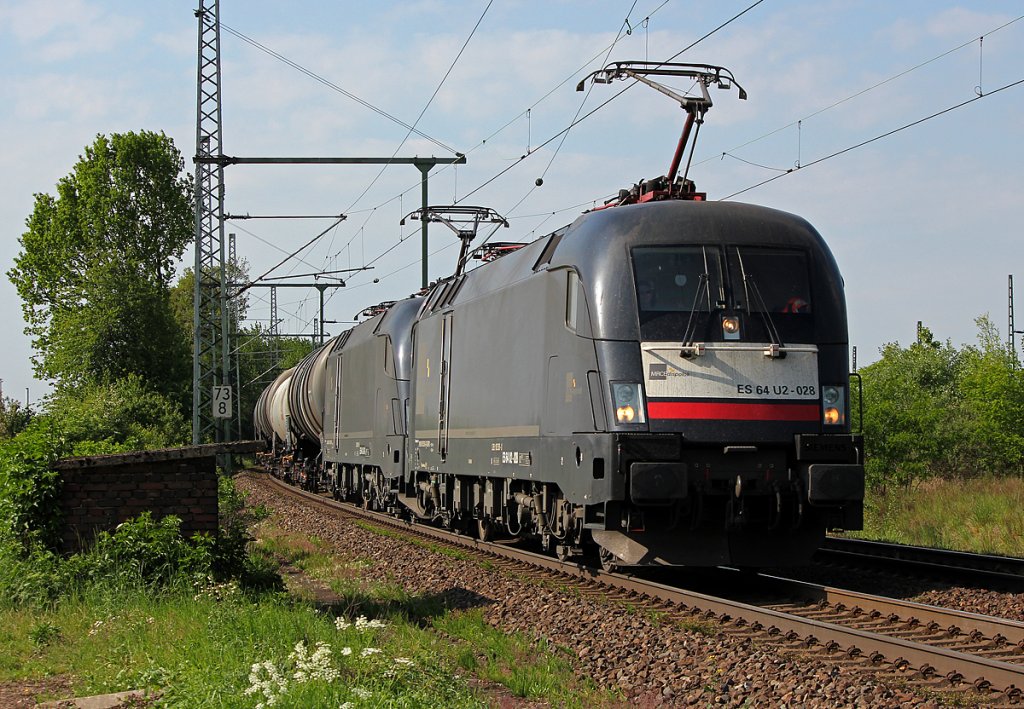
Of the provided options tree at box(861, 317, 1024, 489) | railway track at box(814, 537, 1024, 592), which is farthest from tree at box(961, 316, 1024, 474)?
railway track at box(814, 537, 1024, 592)

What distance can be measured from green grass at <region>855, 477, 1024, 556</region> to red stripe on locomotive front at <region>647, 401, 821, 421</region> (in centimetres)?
567

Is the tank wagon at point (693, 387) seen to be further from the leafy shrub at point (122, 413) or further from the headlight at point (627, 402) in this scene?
the leafy shrub at point (122, 413)

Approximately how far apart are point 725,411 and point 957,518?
26.4 ft

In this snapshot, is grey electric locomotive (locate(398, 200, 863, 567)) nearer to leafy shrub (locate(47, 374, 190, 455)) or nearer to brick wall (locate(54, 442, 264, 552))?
brick wall (locate(54, 442, 264, 552))

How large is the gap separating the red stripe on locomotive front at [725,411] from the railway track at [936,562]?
2285 millimetres

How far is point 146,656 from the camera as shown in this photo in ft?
24.0

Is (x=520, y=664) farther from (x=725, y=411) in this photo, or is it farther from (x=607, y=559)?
(x=607, y=559)

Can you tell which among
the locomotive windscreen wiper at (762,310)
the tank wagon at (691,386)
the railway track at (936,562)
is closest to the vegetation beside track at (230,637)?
the tank wagon at (691,386)

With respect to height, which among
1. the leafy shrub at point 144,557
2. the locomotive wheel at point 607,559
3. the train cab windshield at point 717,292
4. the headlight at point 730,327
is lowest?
the locomotive wheel at point 607,559

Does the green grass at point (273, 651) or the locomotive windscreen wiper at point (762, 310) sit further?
the locomotive windscreen wiper at point (762, 310)

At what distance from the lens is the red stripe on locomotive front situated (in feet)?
32.3

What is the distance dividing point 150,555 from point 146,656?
302 cm

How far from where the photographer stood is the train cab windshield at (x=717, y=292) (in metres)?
10.1

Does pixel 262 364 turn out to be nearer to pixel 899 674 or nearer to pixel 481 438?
pixel 481 438
